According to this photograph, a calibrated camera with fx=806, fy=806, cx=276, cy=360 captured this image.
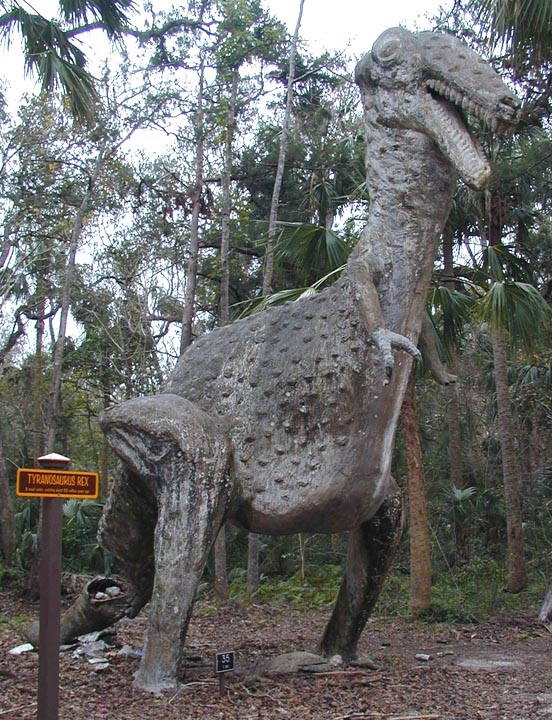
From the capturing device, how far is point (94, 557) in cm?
1152

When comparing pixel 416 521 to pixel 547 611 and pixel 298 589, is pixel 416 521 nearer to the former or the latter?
pixel 547 611

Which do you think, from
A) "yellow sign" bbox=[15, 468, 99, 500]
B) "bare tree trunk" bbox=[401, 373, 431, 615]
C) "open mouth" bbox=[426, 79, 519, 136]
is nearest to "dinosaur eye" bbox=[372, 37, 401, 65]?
"open mouth" bbox=[426, 79, 519, 136]

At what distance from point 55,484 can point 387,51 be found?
116 inches

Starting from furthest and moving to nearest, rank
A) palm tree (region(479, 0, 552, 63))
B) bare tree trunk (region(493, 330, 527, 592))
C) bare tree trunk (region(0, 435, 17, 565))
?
bare tree trunk (region(0, 435, 17, 565)) < bare tree trunk (region(493, 330, 527, 592)) < palm tree (region(479, 0, 552, 63))

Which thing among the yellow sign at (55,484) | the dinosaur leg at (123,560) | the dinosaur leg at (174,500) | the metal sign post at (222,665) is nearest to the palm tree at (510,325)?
the dinosaur leg at (174,500)

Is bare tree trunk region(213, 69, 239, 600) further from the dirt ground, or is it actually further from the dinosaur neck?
the dinosaur neck

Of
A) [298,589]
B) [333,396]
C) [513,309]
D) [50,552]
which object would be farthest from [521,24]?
[298,589]

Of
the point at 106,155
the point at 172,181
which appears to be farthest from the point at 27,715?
the point at 172,181

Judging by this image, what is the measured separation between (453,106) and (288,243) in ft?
15.2

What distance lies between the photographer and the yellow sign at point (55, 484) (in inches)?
134

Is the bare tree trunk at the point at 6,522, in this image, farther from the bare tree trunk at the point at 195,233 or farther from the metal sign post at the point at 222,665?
the metal sign post at the point at 222,665

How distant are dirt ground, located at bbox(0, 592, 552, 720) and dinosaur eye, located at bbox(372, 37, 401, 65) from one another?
3.50 metres

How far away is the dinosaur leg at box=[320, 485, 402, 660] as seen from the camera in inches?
198

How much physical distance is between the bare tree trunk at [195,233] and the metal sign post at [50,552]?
636cm
